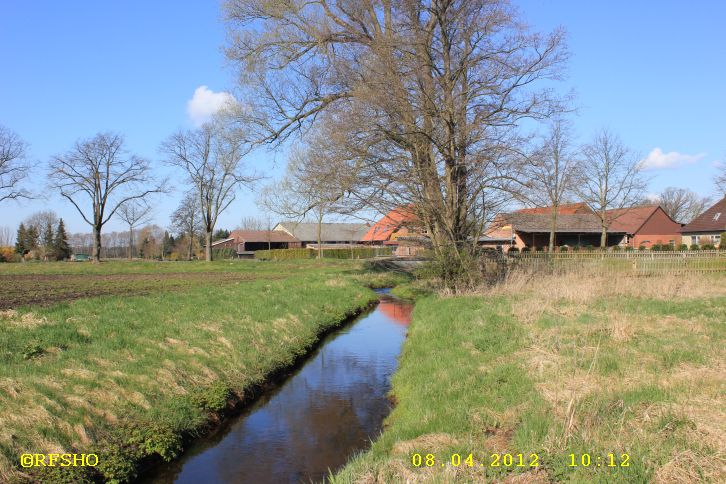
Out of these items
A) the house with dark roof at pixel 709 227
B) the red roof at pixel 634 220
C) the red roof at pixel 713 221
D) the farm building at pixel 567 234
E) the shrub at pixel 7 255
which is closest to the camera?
the house with dark roof at pixel 709 227

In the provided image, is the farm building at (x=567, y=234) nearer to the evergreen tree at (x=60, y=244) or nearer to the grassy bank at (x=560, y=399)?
the grassy bank at (x=560, y=399)

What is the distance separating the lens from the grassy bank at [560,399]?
441 centimetres

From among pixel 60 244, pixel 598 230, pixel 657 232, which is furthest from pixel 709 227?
pixel 60 244

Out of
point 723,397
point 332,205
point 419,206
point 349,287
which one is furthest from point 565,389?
point 349,287

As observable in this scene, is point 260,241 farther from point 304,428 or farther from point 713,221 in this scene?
point 304,428

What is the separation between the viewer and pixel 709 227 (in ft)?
166

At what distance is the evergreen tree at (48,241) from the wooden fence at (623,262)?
60761mm

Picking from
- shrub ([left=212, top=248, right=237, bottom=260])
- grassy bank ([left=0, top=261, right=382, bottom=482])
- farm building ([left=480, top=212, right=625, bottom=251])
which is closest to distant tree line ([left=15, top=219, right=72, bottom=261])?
shrub ([left=212, top=248, right=237, bottom=260])

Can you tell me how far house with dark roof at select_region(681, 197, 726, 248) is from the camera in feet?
161

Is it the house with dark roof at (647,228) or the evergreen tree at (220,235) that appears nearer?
the house with dark roof at (647,228)

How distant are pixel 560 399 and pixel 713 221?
55236 millimetres

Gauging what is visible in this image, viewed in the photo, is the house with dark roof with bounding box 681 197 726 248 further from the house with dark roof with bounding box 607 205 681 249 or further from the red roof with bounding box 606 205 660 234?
the red roof with bounding box 606 205 660 234

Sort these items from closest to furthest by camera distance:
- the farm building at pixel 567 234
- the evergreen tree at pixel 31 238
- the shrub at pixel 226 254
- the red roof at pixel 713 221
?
the red roof at pixel 713 221 → the farm building at pixel 567 234 → the evergreen tree at pixel 31 238 → the shrub at pixel 226 254

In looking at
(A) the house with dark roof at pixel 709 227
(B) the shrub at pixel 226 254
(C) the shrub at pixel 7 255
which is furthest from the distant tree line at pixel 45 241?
(A) the house with dark roof at pixel 709 227
